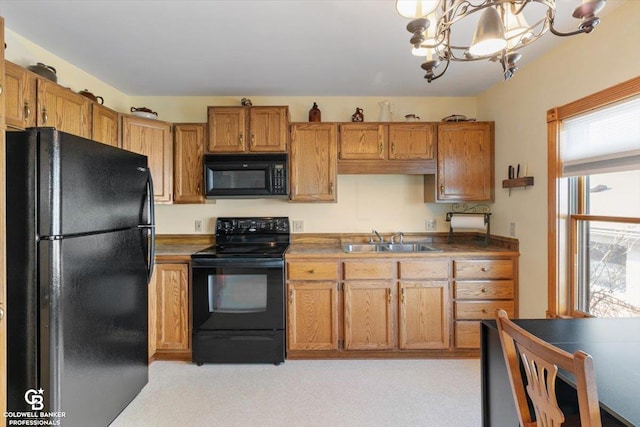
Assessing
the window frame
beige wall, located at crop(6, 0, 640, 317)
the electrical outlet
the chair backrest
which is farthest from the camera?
the electrical outlet

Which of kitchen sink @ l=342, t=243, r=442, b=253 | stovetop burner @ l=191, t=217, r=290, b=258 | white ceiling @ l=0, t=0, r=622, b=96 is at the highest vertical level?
white ceiling @ l=0, t=0, r=622, b=96

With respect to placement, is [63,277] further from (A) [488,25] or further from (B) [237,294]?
(A) [488,25]

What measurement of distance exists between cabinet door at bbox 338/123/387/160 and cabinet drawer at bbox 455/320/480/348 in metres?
1.65

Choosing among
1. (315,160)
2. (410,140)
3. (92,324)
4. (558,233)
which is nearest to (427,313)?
(558,233)

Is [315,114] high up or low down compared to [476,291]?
up

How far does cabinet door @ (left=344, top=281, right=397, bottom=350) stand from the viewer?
263 cm

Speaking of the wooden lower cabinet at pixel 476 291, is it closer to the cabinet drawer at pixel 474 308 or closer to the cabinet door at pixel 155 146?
the cabinet drawer at pixel 474 308

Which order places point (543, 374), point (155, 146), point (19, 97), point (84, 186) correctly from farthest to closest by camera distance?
point (155, 146), point (19, 97), point (84, 186), point (543, 374)

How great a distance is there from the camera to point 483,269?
8.70 ft

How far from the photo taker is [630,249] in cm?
181

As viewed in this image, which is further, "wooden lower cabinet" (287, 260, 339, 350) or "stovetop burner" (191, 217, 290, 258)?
"stovetop burner" (191, 217, 290, 258)

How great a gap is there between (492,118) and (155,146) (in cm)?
318

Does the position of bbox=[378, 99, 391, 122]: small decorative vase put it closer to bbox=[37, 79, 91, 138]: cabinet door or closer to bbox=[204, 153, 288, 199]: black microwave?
bbox=[204, 153, 288, 199]: black microwave

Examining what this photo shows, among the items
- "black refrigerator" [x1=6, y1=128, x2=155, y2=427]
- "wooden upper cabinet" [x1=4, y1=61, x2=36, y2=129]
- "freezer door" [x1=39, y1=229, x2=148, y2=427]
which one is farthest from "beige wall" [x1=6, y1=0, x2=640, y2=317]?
"freezer door" [x1=39, y1=229, x2=148, y2=427]
